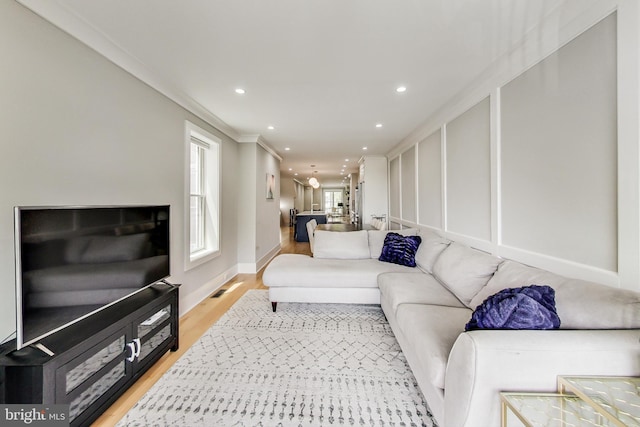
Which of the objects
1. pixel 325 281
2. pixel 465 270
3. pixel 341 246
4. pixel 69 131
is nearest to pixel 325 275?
pixel 325 281

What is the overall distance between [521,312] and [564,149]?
1.15 metres

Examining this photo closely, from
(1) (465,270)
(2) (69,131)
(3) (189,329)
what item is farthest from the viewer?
(3) (189,329)

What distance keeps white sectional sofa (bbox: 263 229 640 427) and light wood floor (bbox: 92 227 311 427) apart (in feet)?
6.15

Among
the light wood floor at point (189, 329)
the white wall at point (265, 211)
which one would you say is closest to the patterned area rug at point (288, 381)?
the light wood floor at point (189, 329)

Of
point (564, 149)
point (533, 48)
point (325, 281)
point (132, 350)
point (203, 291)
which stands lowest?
point (203, 291)

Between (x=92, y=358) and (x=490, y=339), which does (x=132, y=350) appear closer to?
(x=92, y=358)

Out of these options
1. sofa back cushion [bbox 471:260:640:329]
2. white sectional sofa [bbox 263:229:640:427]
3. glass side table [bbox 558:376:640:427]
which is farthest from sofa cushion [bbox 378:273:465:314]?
glass side table [bbox 558:376:640:427]

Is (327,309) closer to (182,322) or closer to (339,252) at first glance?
(339,252)

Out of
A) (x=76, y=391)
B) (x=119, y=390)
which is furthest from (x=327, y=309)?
(x=76, y=391)

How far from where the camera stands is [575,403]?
978 mm

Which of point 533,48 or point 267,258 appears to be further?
point 267,258

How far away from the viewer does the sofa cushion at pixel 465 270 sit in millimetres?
2004

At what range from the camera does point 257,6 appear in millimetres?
1500

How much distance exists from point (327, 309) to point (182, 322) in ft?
5.35
